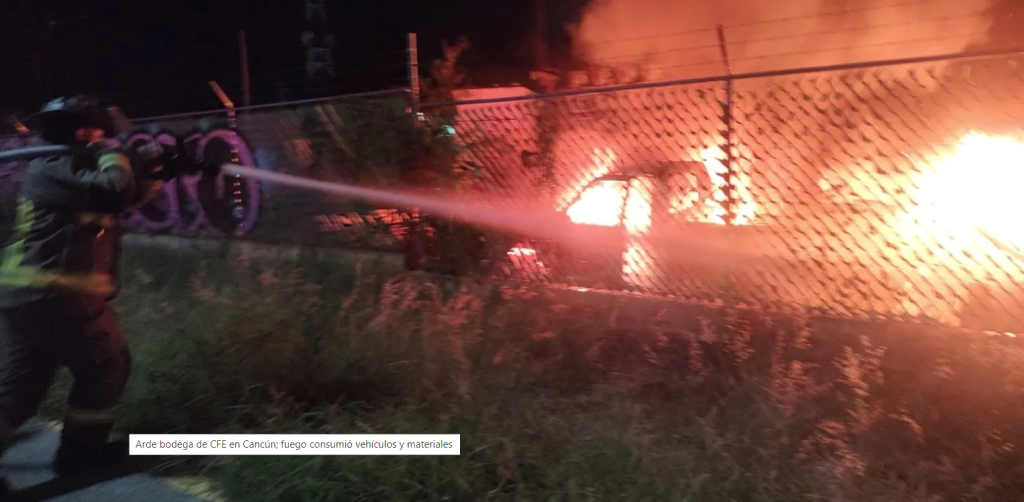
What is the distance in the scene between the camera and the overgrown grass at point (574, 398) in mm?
3189

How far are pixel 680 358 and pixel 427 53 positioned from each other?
9.25m

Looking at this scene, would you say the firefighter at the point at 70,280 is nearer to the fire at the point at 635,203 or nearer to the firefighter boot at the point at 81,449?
the firefighter boot at the point at 81,449

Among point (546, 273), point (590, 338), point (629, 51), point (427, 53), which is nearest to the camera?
point (590, 338)

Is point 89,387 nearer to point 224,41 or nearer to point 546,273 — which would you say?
point 546,273

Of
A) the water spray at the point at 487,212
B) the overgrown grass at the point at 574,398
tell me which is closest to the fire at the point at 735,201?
the overgrown grass at the point at 574,398

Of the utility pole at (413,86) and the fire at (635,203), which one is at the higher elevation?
the utility pole at (413,86)

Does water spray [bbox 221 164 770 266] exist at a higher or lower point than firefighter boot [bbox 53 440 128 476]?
higher

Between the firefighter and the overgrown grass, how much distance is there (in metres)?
0.45

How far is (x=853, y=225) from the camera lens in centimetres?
434

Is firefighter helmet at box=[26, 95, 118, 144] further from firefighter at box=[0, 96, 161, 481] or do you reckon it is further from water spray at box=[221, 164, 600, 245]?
water spray at box=[221, 164, 600, 245]

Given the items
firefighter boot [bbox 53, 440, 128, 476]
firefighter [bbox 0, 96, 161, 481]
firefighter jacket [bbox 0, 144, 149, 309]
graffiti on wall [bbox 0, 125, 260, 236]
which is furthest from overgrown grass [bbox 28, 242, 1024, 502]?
graffiti on wall [bbox 0, 125, 260, 236]

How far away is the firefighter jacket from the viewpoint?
361cm

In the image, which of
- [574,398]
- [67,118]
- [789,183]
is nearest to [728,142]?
[789,183]

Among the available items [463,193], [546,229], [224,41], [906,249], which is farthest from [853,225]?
[224,41]
